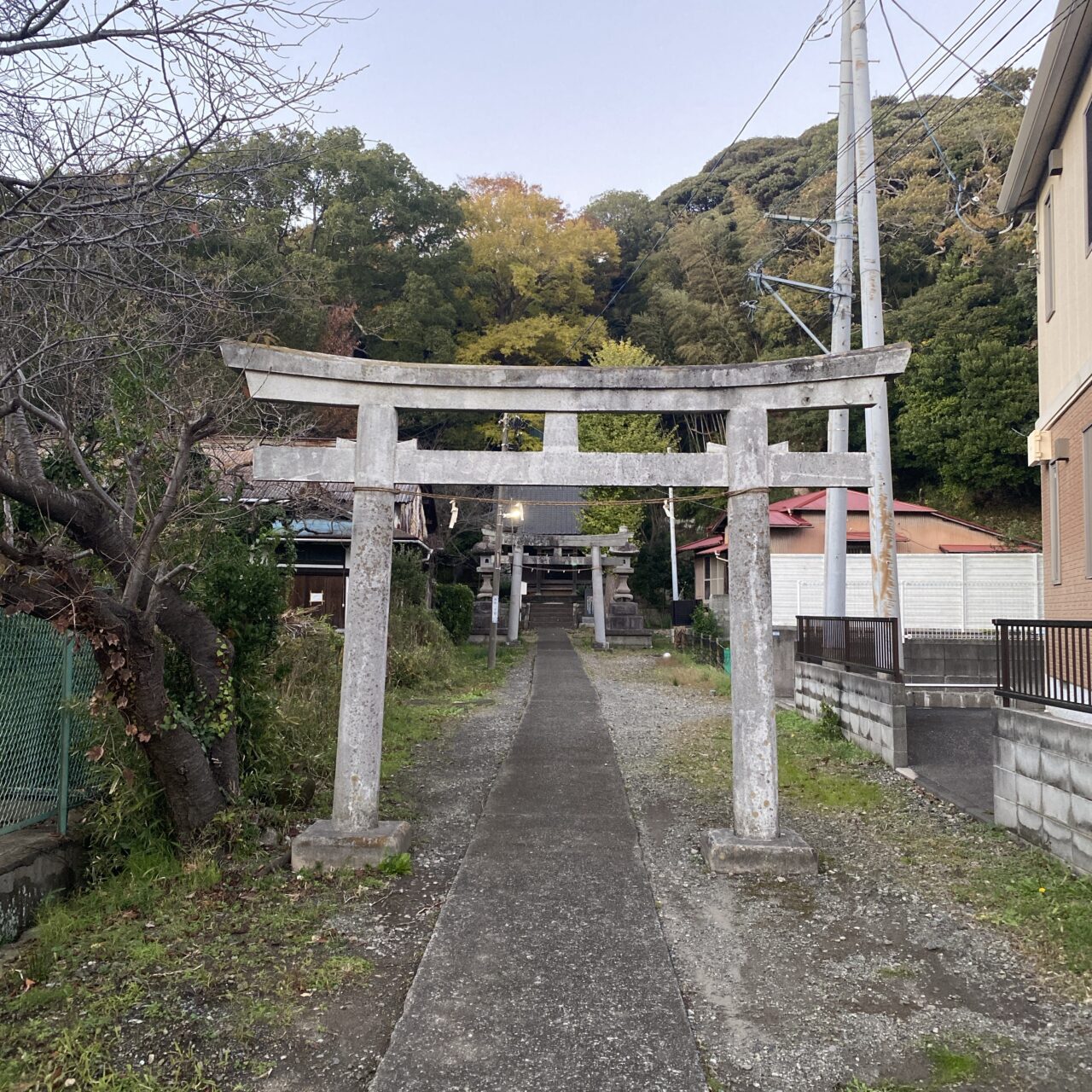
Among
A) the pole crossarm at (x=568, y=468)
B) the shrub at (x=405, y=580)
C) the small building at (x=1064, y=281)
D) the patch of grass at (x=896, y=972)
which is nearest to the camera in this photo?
the patch of grass at (x=896, y=972)

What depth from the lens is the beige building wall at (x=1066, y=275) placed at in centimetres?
859

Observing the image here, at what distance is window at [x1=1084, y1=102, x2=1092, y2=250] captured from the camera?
838cm

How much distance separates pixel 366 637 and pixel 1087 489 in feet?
26.3

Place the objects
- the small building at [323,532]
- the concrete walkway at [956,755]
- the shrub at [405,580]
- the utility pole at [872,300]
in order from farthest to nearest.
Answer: the shrub at [405,580], the small building at [323,532], the utility pole at [872,300], the concrete walkway at [956,755]

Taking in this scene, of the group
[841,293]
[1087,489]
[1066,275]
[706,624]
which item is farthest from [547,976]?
[706,624]

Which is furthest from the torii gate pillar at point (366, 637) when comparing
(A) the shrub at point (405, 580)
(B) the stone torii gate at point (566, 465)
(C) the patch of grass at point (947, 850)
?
(A) the shrub at point (405, 580)

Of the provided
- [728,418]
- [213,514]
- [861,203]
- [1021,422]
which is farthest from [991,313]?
[213,514]

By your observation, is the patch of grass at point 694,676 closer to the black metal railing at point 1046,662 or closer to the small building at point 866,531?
the small building at point 866,531

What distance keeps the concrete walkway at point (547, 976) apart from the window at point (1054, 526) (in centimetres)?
686

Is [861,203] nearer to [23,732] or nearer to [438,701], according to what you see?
[438,701]

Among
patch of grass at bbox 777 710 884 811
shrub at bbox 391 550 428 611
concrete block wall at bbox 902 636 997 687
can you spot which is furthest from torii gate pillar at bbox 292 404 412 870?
shrub at bbox 391 550 428 611

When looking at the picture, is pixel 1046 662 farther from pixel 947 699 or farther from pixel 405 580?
pixel 405 580

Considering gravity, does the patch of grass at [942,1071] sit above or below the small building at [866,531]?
below

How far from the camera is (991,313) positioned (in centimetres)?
2628
